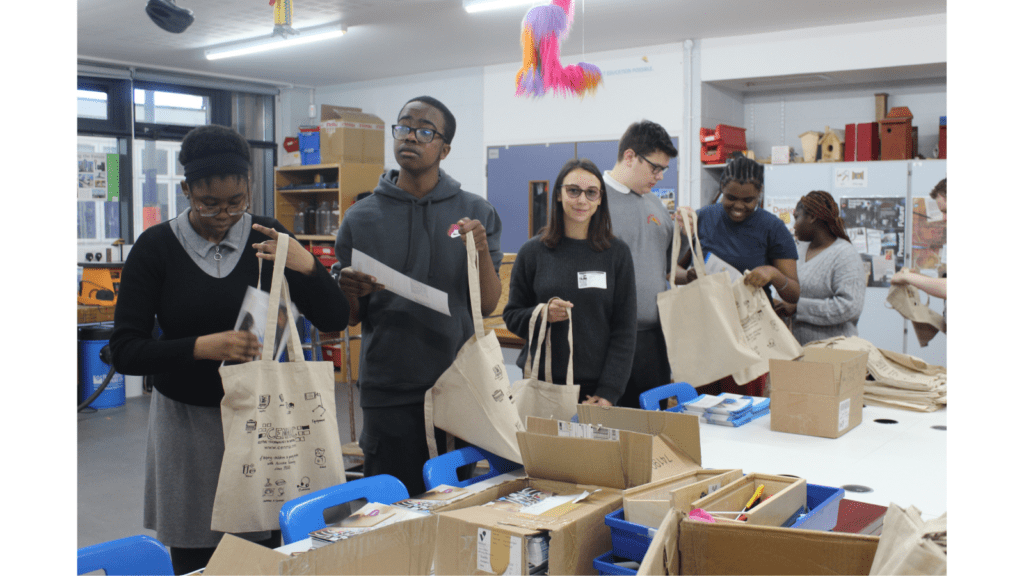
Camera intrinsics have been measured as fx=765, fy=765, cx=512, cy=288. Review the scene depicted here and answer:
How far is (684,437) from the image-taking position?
1.59 meters

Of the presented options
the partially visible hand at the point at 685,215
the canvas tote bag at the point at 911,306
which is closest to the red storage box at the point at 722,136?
the canvas tote bag at the point at 911,306

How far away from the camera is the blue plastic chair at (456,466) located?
1.71m

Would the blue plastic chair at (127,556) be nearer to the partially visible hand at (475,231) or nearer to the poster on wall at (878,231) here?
the partially visible hand at (475,231)

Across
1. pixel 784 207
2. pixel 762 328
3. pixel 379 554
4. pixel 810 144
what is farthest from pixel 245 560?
pixel 810 144

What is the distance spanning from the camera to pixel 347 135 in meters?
7.68

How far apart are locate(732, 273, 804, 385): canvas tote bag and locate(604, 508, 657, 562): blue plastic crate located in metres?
1.55

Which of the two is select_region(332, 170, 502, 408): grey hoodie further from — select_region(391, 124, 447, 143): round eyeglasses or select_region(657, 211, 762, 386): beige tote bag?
select_region(657, 211, 762, 386): beige tote bag

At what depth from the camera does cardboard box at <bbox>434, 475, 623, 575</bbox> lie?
1109 millimetres

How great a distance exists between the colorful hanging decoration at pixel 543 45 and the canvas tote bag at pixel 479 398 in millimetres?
1670

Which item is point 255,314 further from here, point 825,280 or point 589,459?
point 825,280

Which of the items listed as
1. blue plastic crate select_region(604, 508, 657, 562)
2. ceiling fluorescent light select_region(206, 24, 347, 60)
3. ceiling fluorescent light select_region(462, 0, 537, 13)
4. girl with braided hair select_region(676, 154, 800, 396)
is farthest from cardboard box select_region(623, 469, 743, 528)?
ceiling fluorescent light select_region(206, 24, 347, 60)
